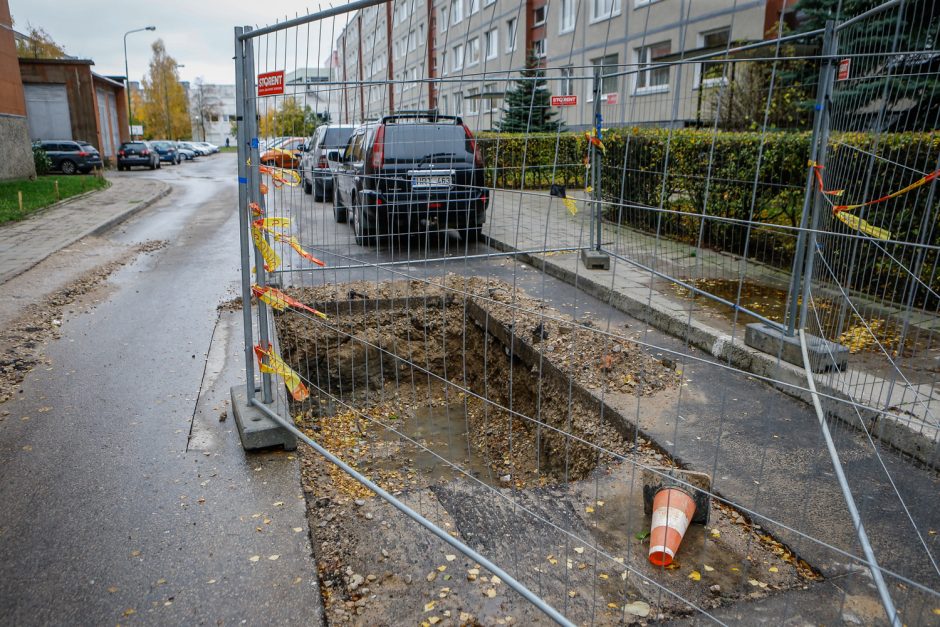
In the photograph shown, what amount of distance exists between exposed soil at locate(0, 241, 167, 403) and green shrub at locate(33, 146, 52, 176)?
23526 mm

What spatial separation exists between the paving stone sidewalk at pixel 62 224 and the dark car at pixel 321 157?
6056mm

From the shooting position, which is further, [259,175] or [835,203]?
[835,203]

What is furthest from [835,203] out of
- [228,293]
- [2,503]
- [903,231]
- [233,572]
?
[228,293]

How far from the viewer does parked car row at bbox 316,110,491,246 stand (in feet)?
13.5

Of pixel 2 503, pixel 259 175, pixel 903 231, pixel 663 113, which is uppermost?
pixel 663 113

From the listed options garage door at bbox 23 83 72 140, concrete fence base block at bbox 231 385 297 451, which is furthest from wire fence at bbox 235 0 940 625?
garage door at bbox 23 83 72 140

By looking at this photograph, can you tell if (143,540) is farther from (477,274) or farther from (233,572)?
(477,274)

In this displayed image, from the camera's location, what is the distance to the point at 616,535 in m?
3.26

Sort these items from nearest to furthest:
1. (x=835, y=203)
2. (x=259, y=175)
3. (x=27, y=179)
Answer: (x=259, y=175), (x=835, y=203), (x=27, y=179)

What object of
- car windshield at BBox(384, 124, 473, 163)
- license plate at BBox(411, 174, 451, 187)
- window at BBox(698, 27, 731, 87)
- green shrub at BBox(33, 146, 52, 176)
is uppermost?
window at BBox(698, 27, 731, 87)

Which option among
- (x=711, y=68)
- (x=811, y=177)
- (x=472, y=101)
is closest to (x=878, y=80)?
(x=811, y=177)

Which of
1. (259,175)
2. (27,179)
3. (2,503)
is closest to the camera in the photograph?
(2,503)

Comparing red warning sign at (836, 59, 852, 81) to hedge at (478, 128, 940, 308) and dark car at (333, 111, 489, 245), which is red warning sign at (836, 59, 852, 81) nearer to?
hedge at (478, 128, 940, 308)

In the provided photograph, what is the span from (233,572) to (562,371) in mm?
2907
